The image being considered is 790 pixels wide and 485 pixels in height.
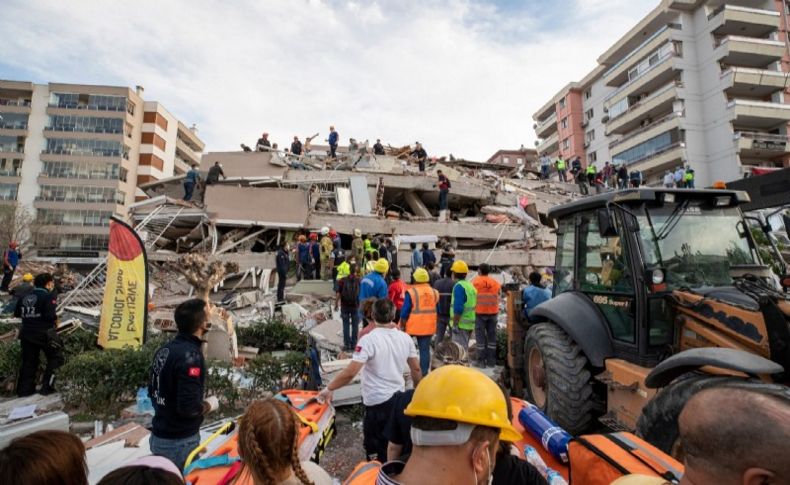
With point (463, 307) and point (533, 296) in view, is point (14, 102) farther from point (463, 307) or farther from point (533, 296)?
point (533, 296)

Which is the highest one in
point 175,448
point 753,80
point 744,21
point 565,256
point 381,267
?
point 744,21

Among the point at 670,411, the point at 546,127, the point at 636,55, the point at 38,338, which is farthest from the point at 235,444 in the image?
the point at 546,127

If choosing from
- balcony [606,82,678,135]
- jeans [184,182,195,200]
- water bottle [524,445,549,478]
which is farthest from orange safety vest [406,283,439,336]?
balcony [606,82,678,135]

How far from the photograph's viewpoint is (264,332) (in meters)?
8.19

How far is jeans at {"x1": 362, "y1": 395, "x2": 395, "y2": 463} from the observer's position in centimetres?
323

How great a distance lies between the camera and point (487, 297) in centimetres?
695

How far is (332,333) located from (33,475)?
7655 millimetres

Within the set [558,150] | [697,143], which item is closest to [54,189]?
[558,150]

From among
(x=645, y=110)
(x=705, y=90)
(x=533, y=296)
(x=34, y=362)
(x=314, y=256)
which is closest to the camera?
(x=34, y=362)

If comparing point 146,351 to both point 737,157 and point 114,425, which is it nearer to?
point 114,425

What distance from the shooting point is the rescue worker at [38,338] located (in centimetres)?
585

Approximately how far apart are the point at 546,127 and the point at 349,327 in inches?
2011

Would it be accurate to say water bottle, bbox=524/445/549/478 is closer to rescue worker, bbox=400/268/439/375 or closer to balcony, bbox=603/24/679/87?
rescue worker, bbox=400/268/439/375

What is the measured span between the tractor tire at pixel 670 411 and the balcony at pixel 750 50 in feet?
126
